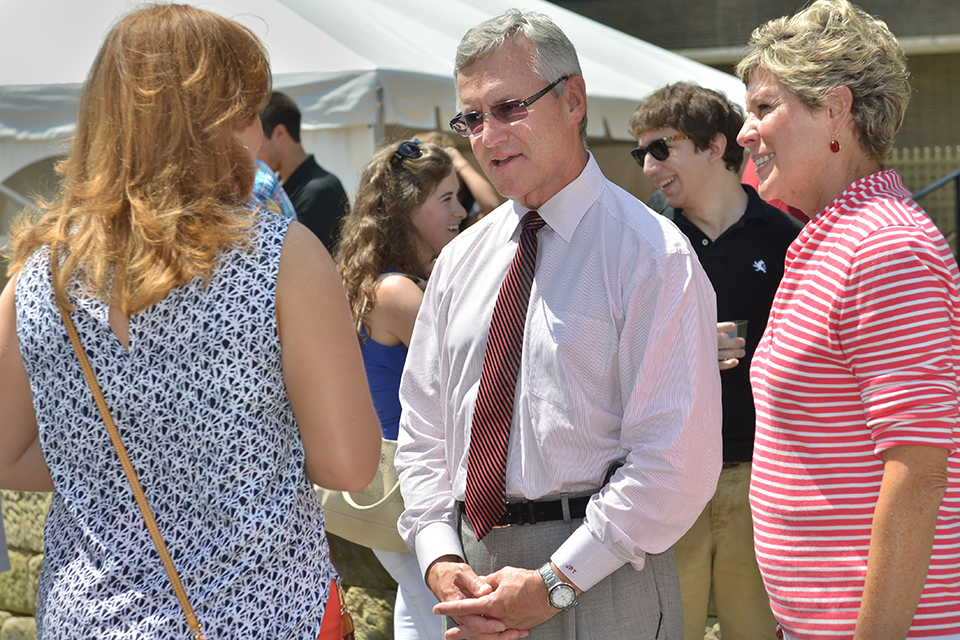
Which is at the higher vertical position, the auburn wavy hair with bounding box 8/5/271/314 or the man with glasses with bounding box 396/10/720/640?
the auburn wavy hair with bounding box 8/5/271/314

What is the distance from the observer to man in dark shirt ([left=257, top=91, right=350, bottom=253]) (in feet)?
15.6

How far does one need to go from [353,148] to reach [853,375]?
399 centimetres

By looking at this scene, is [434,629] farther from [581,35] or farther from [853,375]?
[581,35]

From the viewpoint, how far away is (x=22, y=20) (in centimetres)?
591

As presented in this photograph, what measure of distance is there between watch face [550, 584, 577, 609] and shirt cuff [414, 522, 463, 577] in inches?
11.2

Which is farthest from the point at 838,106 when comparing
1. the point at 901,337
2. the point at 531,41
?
the point at 531,41

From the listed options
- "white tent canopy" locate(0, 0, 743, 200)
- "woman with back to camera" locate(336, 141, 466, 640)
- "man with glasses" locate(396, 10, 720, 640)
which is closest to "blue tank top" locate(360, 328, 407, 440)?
"woman with back to camera" locate(336, 141, 466, 640)

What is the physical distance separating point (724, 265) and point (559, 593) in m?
1.56

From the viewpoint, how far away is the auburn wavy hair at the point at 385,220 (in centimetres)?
313

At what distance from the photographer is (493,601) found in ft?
6.31

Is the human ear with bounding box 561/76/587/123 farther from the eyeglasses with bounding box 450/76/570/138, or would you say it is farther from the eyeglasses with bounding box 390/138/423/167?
the eyeglasses with bounding box 390/138/423/167

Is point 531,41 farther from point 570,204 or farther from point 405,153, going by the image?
point 405,153

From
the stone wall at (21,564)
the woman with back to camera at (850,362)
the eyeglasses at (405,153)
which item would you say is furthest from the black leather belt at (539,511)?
the stone wall at (21,564)

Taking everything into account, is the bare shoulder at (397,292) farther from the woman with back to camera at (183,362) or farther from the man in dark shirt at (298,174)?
the man in dark shirt at (298,174)
